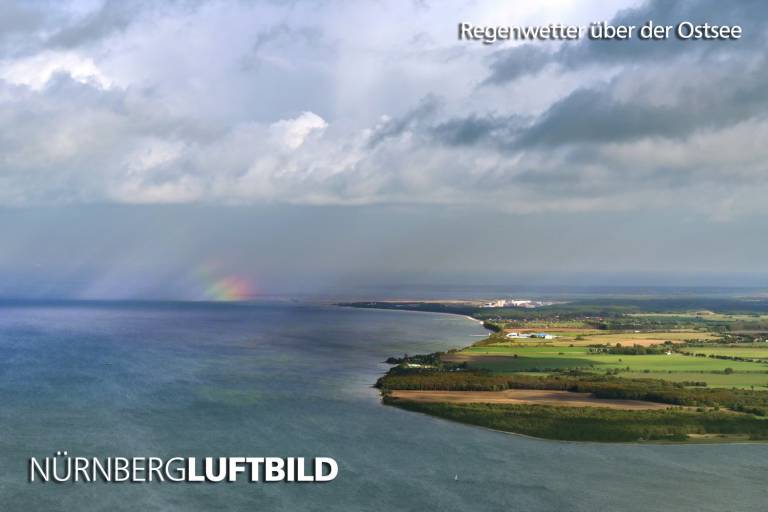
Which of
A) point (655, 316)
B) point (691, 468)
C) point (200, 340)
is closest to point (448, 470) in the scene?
point (691, 468)

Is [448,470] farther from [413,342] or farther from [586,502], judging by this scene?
[413,342]

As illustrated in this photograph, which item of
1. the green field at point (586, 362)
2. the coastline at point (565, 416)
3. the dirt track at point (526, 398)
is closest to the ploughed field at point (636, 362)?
the green field at point (586, 362)

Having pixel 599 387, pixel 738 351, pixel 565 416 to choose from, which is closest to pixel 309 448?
pixel 565 416

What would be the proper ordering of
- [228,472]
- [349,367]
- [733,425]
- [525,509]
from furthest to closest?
1. [349,367]
2. [733,425]
3. [228,472]
4. [525,509]

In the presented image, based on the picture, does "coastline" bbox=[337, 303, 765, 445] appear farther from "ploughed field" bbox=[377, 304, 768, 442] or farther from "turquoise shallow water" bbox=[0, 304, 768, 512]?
"turquoise shallow water" bbox=[0, 304, 768, 512]

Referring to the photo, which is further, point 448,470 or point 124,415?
point 124,415

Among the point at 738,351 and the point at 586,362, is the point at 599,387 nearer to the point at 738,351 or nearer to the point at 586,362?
the point at 586,362

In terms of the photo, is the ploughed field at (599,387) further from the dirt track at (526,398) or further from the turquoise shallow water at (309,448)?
the turquoise shallow water at (309,448)

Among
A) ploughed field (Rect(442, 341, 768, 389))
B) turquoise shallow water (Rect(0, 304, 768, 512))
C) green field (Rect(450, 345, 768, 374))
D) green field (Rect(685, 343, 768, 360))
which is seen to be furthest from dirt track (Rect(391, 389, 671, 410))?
green field (Rect(685, 343, 768, 360))
